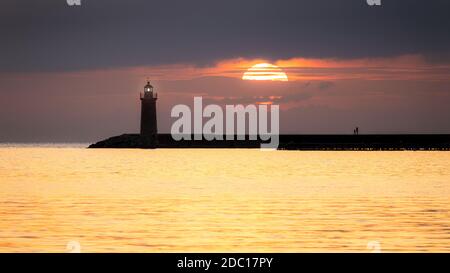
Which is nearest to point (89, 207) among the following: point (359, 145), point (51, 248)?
point (51, 248)

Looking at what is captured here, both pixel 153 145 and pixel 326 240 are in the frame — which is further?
pixel 153 145

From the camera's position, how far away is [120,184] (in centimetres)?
4772

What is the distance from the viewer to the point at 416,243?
2028 cm

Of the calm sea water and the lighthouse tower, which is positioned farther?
the lighthouse tower

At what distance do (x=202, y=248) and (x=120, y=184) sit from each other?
2872 centimetres

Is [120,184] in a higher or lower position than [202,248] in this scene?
lower

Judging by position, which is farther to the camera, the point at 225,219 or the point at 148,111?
the point at 148,111

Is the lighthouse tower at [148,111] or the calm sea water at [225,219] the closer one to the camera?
the calm sea water at [225,219]

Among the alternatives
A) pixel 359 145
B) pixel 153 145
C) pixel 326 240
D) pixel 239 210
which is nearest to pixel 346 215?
pixel 239 210

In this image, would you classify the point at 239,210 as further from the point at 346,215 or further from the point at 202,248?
the point at 202,248

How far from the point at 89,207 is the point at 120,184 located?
1720cm
